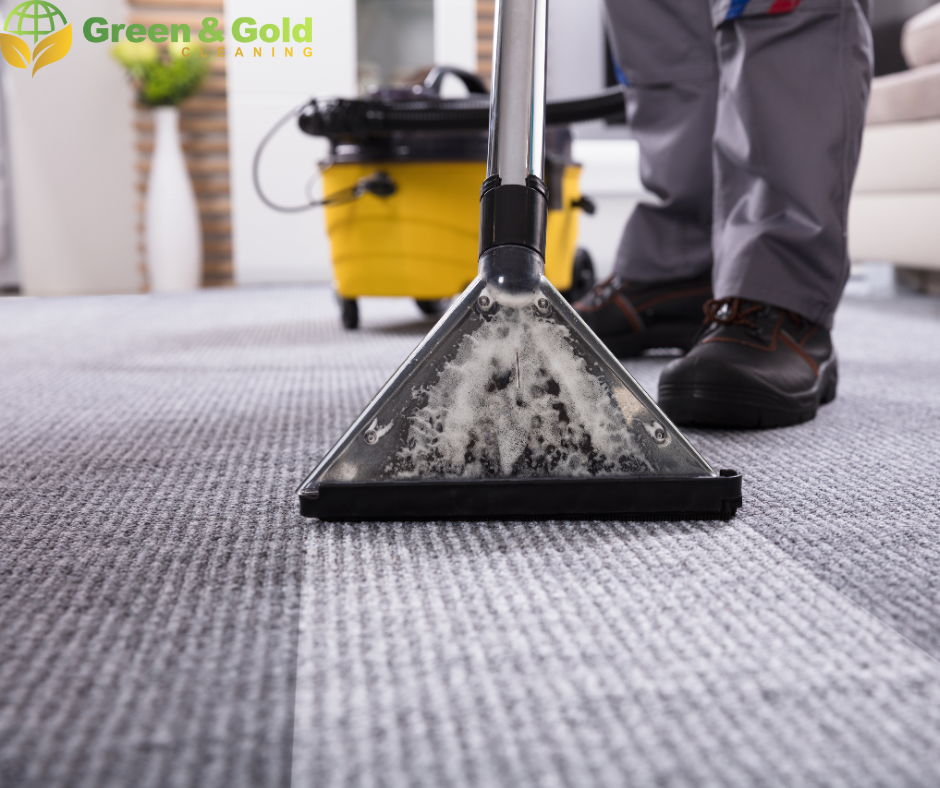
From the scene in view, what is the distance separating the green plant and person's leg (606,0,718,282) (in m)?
2.28

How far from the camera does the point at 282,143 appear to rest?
3139 mm

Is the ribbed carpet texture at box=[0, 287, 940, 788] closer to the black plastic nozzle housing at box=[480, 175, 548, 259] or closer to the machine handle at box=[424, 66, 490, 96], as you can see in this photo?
the black plastic nozzle housing at box=[480, 175, 548, 259]

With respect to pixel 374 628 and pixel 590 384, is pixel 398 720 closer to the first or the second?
pixel 374 628

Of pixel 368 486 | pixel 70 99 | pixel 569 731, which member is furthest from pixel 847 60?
pixel 70 99

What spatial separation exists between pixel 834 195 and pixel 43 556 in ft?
2.22

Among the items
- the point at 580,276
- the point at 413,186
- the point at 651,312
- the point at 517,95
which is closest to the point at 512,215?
the point at 517,95

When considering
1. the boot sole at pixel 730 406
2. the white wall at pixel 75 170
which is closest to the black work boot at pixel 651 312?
the boot sole at pixel 730 406

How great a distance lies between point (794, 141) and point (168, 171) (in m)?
2.69

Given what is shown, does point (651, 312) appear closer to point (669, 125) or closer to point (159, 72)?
point (669, 125)

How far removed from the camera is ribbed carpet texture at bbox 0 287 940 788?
0.86 feet

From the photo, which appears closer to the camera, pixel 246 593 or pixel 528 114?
pixel 246 593

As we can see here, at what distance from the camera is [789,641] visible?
335 mm

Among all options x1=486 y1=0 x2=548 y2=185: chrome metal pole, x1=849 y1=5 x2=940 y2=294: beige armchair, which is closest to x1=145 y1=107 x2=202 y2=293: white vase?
x1=849 y1=5 x2=940 y2=294: beige armchair

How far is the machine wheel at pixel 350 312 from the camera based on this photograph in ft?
5.48
